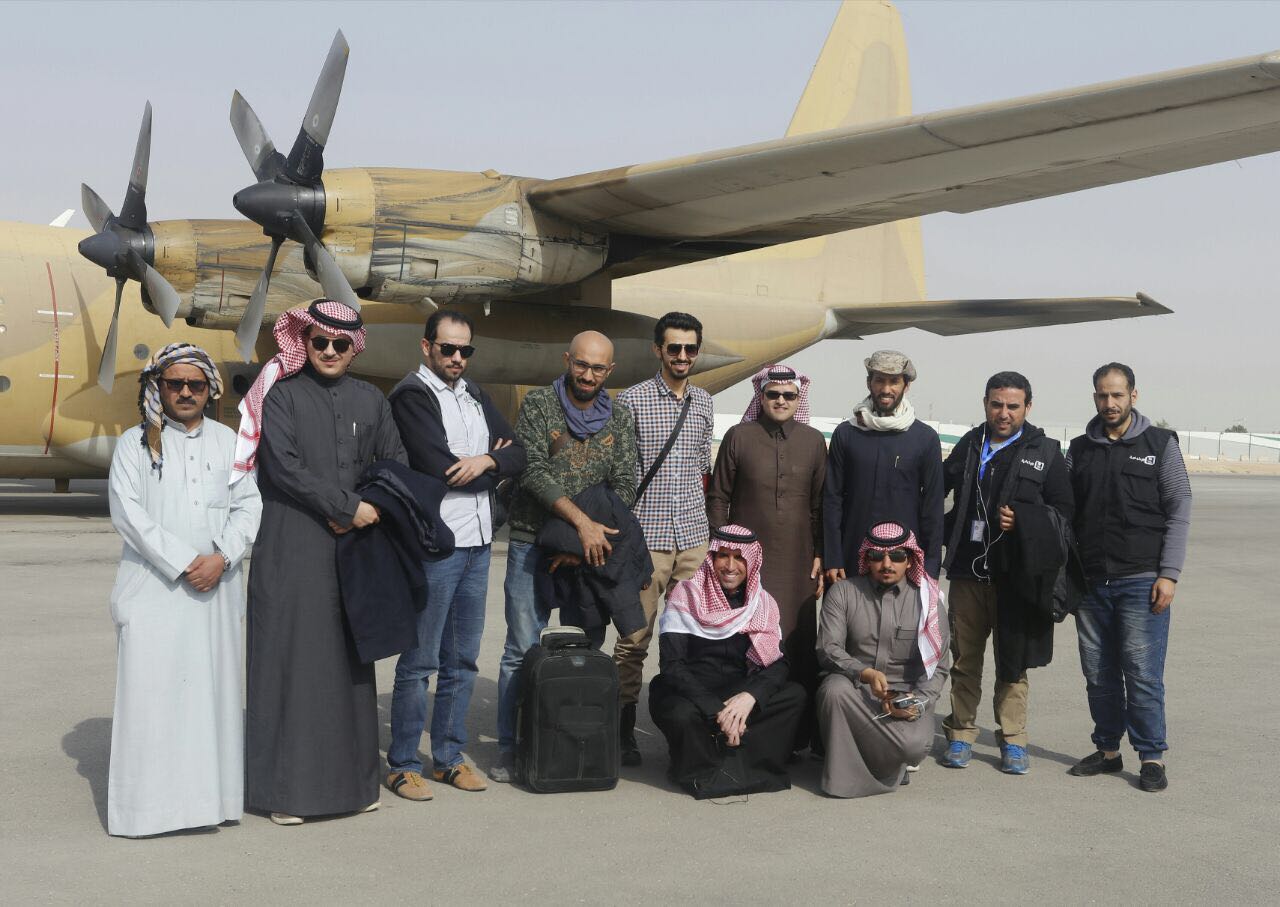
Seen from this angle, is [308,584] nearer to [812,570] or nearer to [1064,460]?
[812,570]

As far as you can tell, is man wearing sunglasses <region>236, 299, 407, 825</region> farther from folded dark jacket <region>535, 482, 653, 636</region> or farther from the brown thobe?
the brown thobe

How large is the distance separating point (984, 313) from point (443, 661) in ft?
40.8

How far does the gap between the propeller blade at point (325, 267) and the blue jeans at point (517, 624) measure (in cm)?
509

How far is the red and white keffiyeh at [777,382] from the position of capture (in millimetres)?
5250

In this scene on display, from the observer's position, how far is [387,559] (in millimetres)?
4305

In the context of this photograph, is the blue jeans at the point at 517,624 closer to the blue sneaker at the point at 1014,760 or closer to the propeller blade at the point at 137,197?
the blue sneaker at the point at 1014,760

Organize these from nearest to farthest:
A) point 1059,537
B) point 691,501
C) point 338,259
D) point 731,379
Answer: point 1059,537 → point 691,501 → point 338,259 → point 731,379

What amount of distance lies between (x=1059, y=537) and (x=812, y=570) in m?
1.10

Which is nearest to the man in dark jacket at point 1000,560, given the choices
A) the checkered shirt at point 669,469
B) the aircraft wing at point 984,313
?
the checkered shirt at point 669,469

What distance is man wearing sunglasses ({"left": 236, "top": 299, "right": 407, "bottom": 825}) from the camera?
421 centimetres

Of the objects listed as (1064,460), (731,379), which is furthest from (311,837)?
(731,379)

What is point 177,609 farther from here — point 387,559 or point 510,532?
point 510,532

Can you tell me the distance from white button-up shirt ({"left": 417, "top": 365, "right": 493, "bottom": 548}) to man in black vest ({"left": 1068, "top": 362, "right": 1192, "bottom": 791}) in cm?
266

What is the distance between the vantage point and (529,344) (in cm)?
1191
